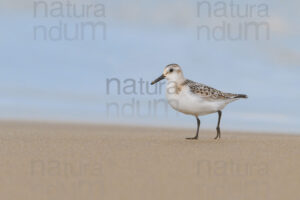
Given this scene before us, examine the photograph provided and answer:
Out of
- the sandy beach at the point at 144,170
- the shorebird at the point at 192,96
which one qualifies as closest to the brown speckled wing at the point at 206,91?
the shorebird at the point at 192,96

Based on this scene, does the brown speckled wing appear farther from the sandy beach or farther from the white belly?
the sandy beach

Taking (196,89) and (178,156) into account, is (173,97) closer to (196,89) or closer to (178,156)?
(196,89)

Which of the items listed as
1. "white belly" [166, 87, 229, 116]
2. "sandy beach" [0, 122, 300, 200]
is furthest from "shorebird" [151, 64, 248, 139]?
"sandy beach" [0, 122, 300, 200]

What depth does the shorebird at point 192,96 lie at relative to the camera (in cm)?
953

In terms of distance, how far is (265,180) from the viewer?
5855 mm

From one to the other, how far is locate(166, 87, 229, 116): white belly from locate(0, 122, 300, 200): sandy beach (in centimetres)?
93

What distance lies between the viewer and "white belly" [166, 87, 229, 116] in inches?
374

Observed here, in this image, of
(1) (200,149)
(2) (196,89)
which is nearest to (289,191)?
(1) (200,149)

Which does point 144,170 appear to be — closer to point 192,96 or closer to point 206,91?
point 192,96

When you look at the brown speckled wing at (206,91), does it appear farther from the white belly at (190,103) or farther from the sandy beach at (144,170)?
the sandy beach at (144,170)

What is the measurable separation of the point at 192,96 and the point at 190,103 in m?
0.15

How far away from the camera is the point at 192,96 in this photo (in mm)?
9523

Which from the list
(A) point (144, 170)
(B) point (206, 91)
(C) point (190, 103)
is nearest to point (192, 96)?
(C) point (190, 103)

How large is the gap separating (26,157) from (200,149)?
9.35ft
